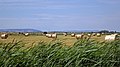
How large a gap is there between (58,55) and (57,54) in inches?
1.8

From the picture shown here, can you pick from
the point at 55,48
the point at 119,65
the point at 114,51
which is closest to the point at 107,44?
the point at 114,51

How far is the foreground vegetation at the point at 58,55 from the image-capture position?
28.0ft

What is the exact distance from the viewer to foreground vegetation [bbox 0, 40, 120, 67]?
853cm

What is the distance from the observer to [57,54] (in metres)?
9.16

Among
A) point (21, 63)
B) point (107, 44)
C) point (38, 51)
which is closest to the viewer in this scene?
point (21, 63)

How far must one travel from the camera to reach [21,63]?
8477mm

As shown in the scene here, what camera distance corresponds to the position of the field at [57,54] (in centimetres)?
855

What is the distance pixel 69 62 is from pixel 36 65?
0.96 m

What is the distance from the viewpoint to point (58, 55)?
9.14 m

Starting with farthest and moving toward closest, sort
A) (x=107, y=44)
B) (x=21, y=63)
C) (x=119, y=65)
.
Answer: (x=107, y=44), (x=119, y=65), (x=21, y=63)

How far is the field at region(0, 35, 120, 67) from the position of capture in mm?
8547

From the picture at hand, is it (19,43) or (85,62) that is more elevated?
(19,43)

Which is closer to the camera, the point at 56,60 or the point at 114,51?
the point at 56,60

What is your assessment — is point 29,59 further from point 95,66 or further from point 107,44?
point 107,44
